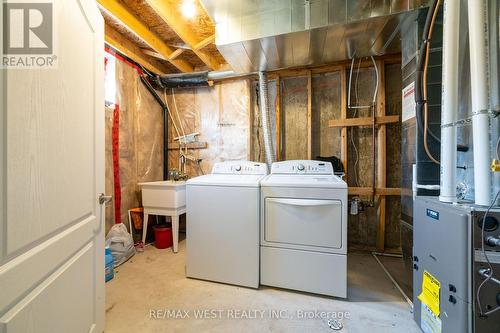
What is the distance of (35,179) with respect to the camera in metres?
0.77

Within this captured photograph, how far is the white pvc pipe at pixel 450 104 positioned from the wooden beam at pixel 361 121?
1357mm

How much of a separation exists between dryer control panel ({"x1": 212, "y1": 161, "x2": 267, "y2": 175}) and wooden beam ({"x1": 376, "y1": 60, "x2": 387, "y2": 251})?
144cm

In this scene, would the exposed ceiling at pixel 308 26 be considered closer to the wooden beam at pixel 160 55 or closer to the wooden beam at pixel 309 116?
the wooden beam at pixel 309 116

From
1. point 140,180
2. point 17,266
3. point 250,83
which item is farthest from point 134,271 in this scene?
point 250,83

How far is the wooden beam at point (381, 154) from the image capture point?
2541 millimetres

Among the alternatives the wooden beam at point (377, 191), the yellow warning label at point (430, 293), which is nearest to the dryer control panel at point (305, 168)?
the wooden beam at point (377, 191)

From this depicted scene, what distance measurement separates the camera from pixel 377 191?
255 centimetres

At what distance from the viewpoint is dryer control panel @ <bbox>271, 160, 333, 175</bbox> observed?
2186mm

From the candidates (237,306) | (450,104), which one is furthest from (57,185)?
(450,104)

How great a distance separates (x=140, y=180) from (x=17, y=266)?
7.88 feet

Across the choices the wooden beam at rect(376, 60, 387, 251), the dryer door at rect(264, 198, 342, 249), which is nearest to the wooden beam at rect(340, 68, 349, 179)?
the wooden beam at rect(376, 60, 387, 251)

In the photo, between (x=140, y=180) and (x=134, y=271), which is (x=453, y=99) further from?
(x=140, y=180)

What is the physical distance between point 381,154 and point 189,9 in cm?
267

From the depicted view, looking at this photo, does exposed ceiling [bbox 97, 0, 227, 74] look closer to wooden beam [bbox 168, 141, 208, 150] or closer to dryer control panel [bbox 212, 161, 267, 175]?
wooden beam [bbox 168, 141, 208, 150]
